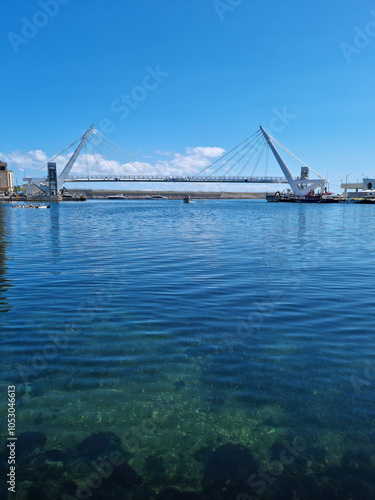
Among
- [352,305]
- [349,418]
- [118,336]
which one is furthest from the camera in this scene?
[352,305]

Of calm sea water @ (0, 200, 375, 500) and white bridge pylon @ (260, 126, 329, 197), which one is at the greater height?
white bridge pylon @ (260, 126, 329, 197)

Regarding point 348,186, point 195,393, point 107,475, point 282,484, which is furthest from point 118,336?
point 348,186

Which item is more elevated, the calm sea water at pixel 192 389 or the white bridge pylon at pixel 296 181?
the white bridge pylon at pixel 296 181

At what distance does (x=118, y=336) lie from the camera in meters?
8.11

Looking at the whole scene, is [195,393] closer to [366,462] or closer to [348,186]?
[366,462]

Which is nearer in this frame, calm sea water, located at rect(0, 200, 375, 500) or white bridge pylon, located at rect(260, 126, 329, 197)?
calm sea water, located at rect(0, 200, 375, 500)

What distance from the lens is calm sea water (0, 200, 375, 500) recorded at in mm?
4262

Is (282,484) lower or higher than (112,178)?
lower

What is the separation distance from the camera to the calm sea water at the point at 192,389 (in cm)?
426

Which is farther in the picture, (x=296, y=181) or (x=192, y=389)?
(x=296, y=181)

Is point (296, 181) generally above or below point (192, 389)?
above

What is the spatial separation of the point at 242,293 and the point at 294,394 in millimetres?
6160

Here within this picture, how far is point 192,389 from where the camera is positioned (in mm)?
5941

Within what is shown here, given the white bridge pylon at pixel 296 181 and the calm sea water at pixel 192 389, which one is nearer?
the calm sea water at pixel 192 389
